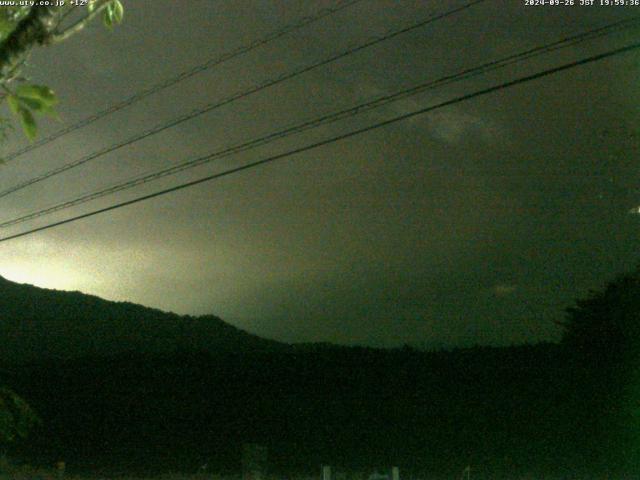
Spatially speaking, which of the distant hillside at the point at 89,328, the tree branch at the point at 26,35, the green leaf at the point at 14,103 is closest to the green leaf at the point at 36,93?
the green leaf at the point at 14,103

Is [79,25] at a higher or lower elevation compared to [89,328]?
lower

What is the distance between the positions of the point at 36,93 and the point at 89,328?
85.6 ft

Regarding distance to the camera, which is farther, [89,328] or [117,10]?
[89,328]

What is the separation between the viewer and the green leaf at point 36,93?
11.1 ft

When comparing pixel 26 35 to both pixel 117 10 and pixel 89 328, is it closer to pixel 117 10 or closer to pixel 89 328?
pixel 117 10

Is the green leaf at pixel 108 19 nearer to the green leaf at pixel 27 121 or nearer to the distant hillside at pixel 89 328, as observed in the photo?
the green leaf at pixel 27 121

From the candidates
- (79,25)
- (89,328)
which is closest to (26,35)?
(79,25)

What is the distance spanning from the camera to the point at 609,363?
14453 mm

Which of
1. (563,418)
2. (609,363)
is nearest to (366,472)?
(563,418)

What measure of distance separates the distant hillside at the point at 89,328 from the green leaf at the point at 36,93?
20.8m

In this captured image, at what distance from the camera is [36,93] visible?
338cm

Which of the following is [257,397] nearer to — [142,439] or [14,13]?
[142,439]

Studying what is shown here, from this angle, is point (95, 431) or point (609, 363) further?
point (95, 431)

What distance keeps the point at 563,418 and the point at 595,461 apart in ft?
2.97
